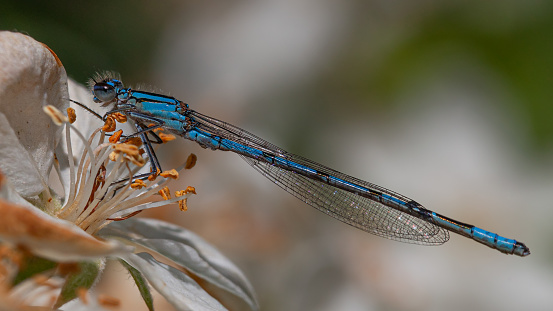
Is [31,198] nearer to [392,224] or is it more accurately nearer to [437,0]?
[392,224]

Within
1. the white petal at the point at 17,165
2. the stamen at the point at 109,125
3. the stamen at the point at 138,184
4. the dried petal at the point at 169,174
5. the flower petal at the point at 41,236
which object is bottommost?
the flower petal at the point at 41,236

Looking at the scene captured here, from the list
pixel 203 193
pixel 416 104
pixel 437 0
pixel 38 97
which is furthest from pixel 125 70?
pixel 38 97

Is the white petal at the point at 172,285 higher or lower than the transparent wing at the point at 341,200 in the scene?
lower

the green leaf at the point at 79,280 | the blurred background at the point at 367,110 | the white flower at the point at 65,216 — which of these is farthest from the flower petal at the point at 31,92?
the blurred background at the point at 367,110

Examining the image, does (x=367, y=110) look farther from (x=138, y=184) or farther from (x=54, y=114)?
(x=54, y=114)

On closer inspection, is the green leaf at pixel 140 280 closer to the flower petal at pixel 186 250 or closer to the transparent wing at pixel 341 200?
the flower petal at pixel 186 250

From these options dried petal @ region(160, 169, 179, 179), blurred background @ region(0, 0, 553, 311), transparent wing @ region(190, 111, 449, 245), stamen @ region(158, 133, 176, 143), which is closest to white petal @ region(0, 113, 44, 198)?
dried petal @ region(160, 169, 179, 179)
